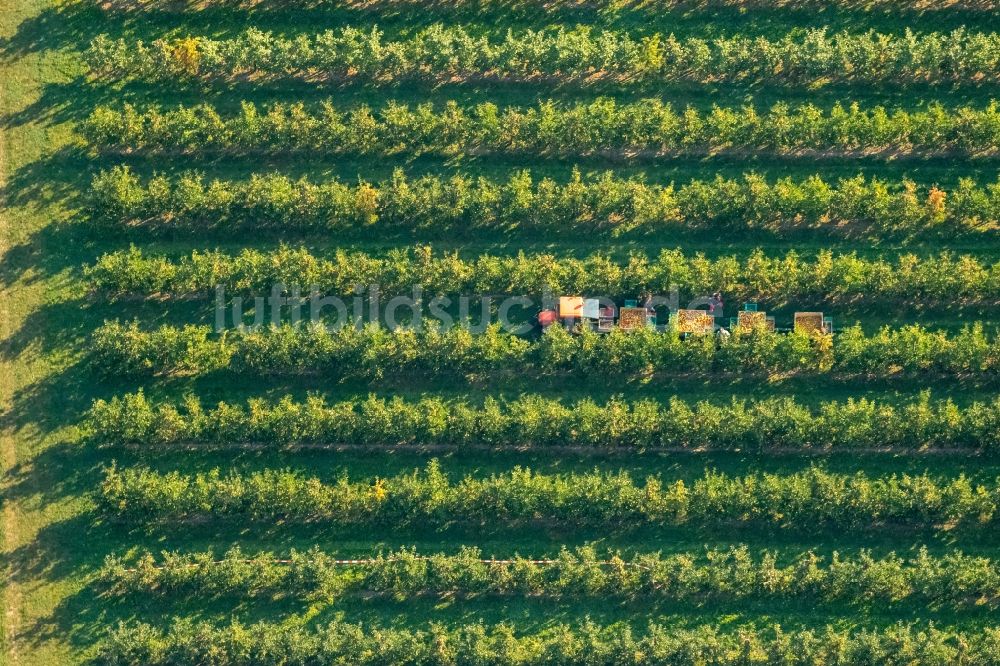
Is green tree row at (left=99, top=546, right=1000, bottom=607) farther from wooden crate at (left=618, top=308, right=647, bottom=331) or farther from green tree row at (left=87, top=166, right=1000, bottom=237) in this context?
green tree row at (left=87, top=166, right=1000, bottom=237)

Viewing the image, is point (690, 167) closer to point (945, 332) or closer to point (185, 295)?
point (945, 332)

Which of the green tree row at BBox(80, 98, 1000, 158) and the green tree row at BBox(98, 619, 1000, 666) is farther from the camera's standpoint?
the green tree row at BBox(80, 98, 1000, 158)

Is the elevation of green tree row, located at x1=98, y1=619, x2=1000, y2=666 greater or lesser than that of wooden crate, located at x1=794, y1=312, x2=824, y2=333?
lesser

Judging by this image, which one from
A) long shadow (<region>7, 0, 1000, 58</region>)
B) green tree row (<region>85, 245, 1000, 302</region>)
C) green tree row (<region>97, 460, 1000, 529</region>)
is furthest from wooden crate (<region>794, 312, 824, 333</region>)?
long shadow (<region>7, 0, 1000, 58</region>)

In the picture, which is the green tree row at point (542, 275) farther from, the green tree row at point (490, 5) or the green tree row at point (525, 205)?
the green tree row at point (490, 5)

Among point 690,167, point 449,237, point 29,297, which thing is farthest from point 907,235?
point 29,297

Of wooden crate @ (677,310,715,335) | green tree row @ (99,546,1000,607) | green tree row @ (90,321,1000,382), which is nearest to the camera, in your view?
green tree row @ (99,546,1000,607)
